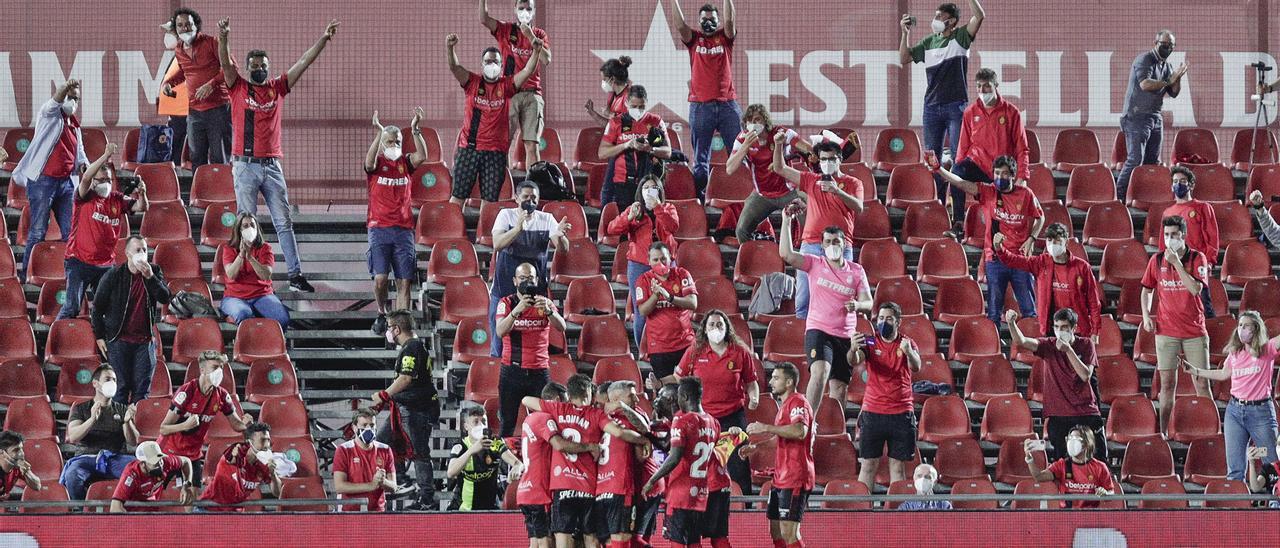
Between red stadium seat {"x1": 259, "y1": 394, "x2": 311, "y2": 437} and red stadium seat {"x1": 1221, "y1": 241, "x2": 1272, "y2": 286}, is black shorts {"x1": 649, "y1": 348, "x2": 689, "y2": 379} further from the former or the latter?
red stadium seat {"x1": 1221, "y1": 241, "x2": 1272, "y2": 286}

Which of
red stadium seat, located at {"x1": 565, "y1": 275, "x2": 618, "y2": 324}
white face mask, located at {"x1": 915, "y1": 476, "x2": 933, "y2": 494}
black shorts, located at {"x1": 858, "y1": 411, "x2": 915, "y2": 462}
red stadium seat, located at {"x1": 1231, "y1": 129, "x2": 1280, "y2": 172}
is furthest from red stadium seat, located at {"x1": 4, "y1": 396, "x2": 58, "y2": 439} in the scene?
red stadium seat, located at {"x1": 1231, "y1": 129, "x2": 1280, "y2": 172}

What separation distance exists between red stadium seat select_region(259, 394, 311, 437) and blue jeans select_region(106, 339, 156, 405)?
40.3 inches

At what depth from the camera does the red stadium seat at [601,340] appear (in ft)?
48.9

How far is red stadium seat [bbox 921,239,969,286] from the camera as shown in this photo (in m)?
15.9

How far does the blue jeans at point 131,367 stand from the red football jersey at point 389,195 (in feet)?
7.29

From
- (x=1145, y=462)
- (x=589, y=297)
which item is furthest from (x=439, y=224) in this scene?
(x=1145, y=462)

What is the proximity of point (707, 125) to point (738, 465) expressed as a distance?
14.5 ft

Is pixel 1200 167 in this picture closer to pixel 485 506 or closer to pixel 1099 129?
A: pixel 1099 129

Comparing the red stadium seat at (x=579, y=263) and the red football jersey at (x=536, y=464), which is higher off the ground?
the red stadium seat at (x=579, y=263)

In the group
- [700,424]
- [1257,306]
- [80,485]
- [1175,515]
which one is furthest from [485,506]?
[1257,306]

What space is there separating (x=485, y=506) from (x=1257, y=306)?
7.35 meters

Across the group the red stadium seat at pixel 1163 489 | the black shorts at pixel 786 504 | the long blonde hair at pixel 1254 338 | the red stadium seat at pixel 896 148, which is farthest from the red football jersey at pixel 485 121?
the long blonde hair at pixel 1254 338

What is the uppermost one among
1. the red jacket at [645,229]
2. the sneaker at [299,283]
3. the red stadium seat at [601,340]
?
the red jacket at [645,229]

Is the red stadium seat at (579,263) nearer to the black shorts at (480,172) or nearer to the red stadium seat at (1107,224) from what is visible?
the black shorts at (480,172)
